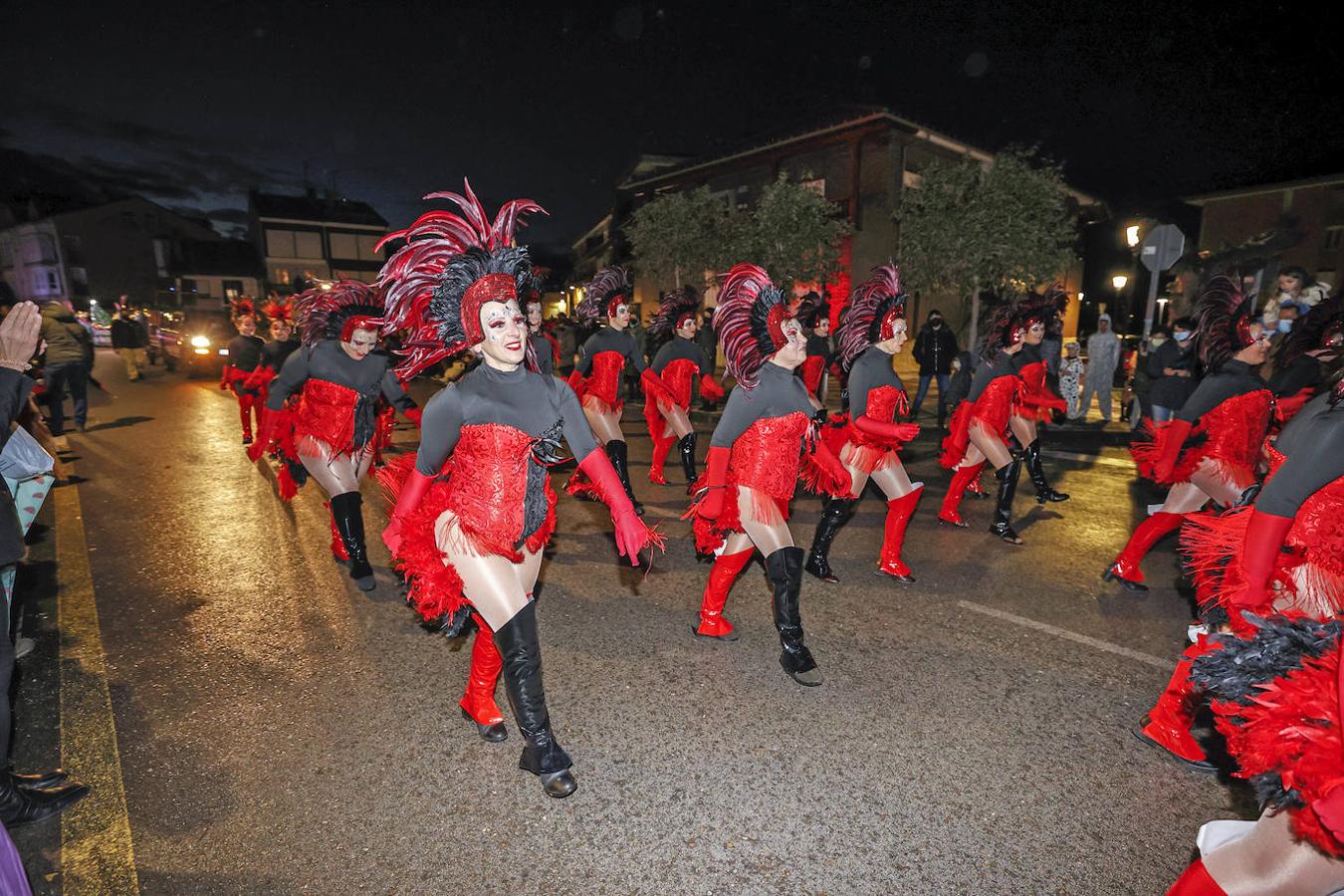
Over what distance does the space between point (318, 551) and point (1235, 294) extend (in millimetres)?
6986

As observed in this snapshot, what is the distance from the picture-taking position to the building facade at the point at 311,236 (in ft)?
165

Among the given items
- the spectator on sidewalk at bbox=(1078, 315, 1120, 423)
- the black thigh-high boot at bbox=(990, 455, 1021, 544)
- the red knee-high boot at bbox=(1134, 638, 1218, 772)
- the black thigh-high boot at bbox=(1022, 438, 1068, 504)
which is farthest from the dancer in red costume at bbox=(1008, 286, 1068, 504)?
the spectator on sidewalk at bbox=(1078, 315, 1120, 423)

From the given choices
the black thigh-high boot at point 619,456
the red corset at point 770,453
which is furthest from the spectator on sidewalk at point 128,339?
the red corset at point 770,453

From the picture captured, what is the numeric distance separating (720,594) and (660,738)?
1.12 metres

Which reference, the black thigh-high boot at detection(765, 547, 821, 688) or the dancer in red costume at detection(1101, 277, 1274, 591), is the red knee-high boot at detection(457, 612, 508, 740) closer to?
the black thigh-high boot at detection(765, 547, 821, 688)

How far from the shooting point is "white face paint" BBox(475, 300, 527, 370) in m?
2.92

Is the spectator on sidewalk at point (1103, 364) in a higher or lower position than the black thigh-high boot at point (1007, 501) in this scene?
higher

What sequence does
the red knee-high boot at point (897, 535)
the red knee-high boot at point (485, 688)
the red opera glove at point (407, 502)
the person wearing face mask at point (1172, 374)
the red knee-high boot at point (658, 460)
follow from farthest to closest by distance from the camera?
1. the person wearing face mask at point (1172, 374)
2. the red knee-high boot at point (658, 460)
3. the red knee-high boot at point (897, 535)
4. the red knee-high boot at point (485, 688)
5. the red opera glove at point (407, 502)

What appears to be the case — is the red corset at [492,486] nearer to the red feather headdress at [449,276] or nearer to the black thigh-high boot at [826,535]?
the red feather headdress at [449,276]

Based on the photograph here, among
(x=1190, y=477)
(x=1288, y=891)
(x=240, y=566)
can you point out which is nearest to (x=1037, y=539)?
(x=1190, y=477)

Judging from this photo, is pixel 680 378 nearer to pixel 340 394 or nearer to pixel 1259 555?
pixel 340 394

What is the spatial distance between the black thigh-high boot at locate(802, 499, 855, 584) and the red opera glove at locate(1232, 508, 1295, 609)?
2769 mm

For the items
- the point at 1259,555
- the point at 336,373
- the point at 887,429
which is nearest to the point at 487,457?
the point at 887,429

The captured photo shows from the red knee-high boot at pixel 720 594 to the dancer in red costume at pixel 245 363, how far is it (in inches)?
226
